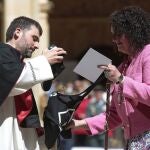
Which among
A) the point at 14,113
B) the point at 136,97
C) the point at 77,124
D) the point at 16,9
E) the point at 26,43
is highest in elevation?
the point at 26,43

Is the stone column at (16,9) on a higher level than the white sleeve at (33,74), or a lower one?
lower

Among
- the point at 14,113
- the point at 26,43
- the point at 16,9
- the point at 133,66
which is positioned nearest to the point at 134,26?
the point at 133,66

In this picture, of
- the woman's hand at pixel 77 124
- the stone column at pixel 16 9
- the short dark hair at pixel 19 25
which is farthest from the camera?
the stone column at pixel 16 9

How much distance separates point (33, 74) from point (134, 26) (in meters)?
0.69

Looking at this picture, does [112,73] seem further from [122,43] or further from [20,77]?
[20,77]

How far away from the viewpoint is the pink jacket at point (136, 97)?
4.18 metres

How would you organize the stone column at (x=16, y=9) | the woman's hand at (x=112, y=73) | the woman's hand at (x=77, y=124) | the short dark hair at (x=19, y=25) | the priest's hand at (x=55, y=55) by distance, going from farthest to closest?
the stone column at (x=16, y=9)
the woman's hand at (x=77, y=124)
the short dark hair at (x=19, y=25)
the priest's hand at (x=55, y=55)
the woman's hand at (x=112, y=73)

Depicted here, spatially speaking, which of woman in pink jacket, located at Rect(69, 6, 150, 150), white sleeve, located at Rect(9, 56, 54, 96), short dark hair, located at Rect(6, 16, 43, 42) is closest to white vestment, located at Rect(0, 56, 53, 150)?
white sleeve, located at Rect(9, 56, 54, 96)

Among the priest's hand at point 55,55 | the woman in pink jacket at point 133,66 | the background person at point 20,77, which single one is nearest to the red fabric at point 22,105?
the background person at point 20,77

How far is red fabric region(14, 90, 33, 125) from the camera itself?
436cm

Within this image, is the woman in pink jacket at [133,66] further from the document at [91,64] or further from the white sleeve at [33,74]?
the white sleeve at [33,74]

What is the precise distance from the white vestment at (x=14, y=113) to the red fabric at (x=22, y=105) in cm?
3

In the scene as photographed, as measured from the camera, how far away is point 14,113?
14.4 ft

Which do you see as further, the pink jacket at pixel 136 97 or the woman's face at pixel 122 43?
the woman's face at pixel 122 43
